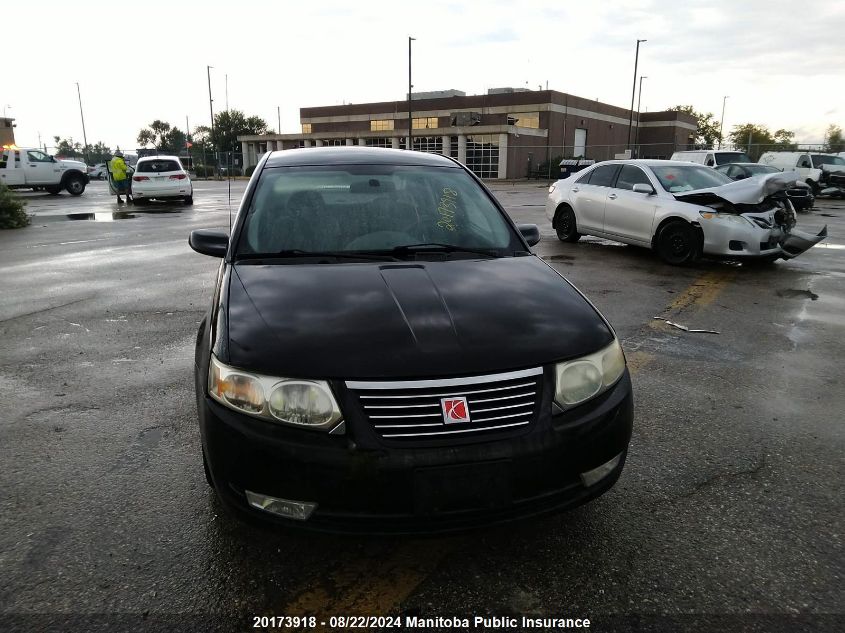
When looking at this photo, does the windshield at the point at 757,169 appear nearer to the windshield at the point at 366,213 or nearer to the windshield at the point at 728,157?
the windshield at the point at 728,157

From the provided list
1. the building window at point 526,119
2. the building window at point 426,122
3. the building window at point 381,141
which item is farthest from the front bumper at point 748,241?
the building window at point 426,122

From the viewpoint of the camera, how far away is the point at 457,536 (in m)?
2.17

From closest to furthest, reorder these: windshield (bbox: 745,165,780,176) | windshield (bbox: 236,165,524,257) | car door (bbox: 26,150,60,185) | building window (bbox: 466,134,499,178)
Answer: windshield (bbox: 236,165,524,257), windshield (bbox: 745,165,780,176), car door (bbox: 26,150,60,185), building window (bbox: 466,134,499,178)

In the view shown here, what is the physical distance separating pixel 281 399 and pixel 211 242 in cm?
170

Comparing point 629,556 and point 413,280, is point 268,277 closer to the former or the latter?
point 413,280

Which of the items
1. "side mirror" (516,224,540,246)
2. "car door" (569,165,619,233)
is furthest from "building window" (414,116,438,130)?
"side mirror" (516,224,540,246)

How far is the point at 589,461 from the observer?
2311 mm

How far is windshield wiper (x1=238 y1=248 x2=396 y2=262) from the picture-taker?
3.11 meters

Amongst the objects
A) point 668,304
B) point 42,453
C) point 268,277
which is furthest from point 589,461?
point 668,304

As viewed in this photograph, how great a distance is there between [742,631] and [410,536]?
3.79ft

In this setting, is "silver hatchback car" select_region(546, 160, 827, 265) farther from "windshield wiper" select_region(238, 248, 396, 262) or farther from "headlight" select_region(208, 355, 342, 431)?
"headlight" select_region(208, 355, 342, 431)

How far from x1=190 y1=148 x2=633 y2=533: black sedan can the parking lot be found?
0.23 m

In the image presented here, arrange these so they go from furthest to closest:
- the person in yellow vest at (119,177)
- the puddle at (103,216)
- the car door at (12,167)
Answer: the car door at (12,167)
the person in yellow vest at (119,177)
the puddle at (103,216)

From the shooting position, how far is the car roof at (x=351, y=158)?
12.6 feet
